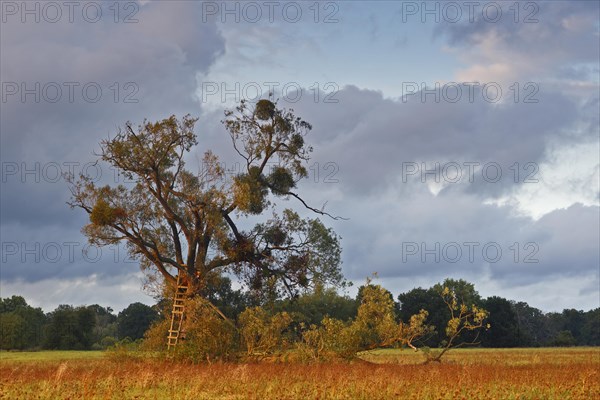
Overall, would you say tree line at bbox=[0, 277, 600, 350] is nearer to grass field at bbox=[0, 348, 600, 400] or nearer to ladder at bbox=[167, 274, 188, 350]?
ladder at bbox=[167, 274, 188, 350]

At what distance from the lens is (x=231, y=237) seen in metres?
36.2

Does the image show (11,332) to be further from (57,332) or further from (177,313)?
(177,313)

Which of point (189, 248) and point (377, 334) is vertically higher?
point (189, 248)

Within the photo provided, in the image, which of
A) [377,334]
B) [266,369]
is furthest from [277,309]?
[266,369]

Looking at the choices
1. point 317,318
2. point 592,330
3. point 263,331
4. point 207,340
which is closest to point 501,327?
point 317,318

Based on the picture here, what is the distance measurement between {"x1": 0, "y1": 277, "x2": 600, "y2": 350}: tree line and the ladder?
1.49m

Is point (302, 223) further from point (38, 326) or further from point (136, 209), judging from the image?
point (38, 326)

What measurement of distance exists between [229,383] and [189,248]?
16002 millimetres

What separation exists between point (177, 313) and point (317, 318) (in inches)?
1496

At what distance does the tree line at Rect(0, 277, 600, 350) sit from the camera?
2222 inches

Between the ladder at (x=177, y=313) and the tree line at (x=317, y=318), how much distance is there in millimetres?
1486

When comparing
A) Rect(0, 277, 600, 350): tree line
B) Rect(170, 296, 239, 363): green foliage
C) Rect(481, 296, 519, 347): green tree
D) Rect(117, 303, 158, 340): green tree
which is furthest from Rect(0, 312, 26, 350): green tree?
Rect(481, 296, 519, 347): green tree

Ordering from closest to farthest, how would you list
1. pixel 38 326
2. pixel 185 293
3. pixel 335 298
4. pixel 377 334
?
pixel 377 334 < pixel 185 293 < pixel 335 298 < pixel 38 326

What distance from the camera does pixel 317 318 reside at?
70.9 m
